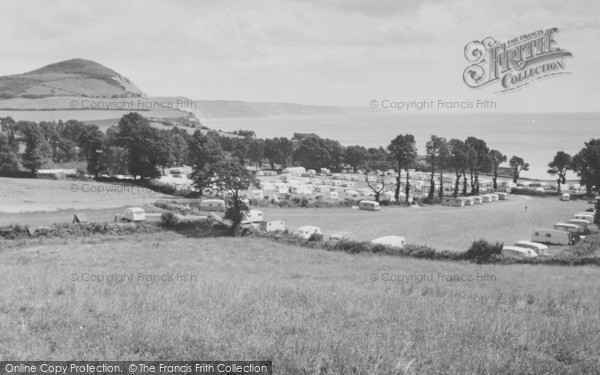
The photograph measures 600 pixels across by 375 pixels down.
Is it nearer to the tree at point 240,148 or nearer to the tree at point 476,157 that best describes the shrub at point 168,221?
the tree at point 476,157

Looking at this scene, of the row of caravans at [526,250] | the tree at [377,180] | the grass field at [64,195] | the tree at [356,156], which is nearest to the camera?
the row of caravans at [526,250]

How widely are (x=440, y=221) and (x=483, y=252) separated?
2017 centimetres

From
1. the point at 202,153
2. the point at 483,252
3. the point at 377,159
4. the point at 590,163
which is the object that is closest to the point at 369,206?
the point at 483,252

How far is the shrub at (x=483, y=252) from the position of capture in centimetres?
3082

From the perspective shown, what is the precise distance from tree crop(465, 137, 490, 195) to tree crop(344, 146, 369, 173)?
3194 cm

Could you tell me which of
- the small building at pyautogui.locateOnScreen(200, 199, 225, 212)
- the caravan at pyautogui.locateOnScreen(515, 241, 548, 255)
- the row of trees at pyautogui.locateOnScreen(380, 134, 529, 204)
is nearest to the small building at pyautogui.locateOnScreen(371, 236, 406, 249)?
the caravan at pyautogui.locateOnScreen(515, 241, 548, 255)

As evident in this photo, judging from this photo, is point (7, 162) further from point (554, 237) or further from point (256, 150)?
point (554, 237)

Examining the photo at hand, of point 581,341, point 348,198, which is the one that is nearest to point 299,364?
point 581,341

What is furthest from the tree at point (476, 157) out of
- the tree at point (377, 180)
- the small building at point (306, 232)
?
the small building at point (306, 232)

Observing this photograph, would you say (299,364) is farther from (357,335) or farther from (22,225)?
(22,225)

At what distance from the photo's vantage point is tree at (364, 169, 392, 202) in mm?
68062

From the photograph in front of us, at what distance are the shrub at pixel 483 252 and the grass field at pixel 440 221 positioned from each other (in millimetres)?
5207

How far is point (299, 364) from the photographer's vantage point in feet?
17.6

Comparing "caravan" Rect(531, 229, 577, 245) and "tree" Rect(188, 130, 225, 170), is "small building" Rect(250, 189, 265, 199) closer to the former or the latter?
"tree" Rect(188, 130, 225, 170)
